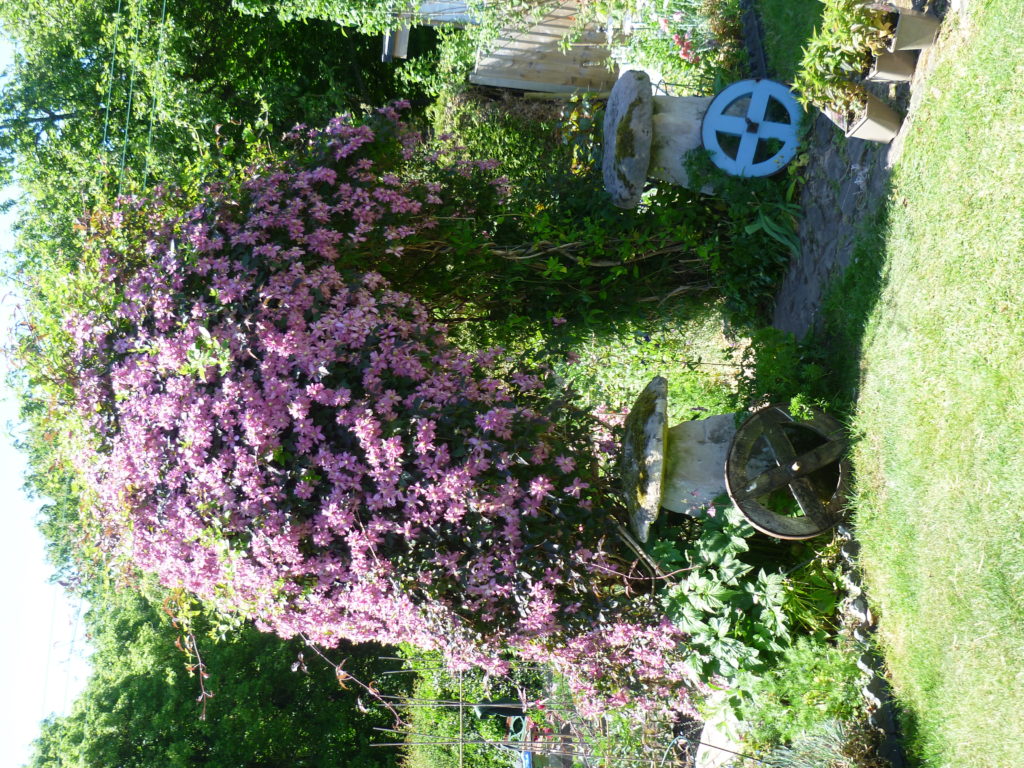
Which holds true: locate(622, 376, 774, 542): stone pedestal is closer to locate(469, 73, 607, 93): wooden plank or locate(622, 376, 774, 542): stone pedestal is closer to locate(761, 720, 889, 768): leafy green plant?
locate(761, 720, 889, 768): leafy green plant

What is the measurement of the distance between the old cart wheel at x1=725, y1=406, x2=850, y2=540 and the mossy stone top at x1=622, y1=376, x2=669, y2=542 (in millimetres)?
350

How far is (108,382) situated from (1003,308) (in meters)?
4.27

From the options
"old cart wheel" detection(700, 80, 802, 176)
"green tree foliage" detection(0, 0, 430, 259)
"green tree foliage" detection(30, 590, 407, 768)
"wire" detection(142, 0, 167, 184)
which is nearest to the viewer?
"old cart wheel" detection(700, 80, 802, 176)

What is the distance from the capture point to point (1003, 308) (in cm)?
283

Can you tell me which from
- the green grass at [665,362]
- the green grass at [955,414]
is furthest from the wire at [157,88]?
the green grass at [955,414]

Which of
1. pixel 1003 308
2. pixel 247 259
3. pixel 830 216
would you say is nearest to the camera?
pixel 1003 308

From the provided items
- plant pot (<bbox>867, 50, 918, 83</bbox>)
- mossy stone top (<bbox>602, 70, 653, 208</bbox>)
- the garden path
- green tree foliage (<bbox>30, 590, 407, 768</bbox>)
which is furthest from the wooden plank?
green tree foliage (<bbox>30, 590, 407, 768</bbox>)

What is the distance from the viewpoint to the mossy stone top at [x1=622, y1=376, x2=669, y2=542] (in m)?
3.77

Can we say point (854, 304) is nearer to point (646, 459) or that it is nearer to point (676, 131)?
point (646, 459)

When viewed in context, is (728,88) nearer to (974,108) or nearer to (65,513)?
(974,108)

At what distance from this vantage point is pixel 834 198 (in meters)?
4.22

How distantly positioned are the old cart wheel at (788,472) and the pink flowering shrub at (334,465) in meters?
0.74

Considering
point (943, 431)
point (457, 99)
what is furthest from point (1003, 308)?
point (457, 99)

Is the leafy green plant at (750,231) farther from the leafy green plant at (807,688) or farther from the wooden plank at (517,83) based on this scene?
the wooden plank at (517,83)
